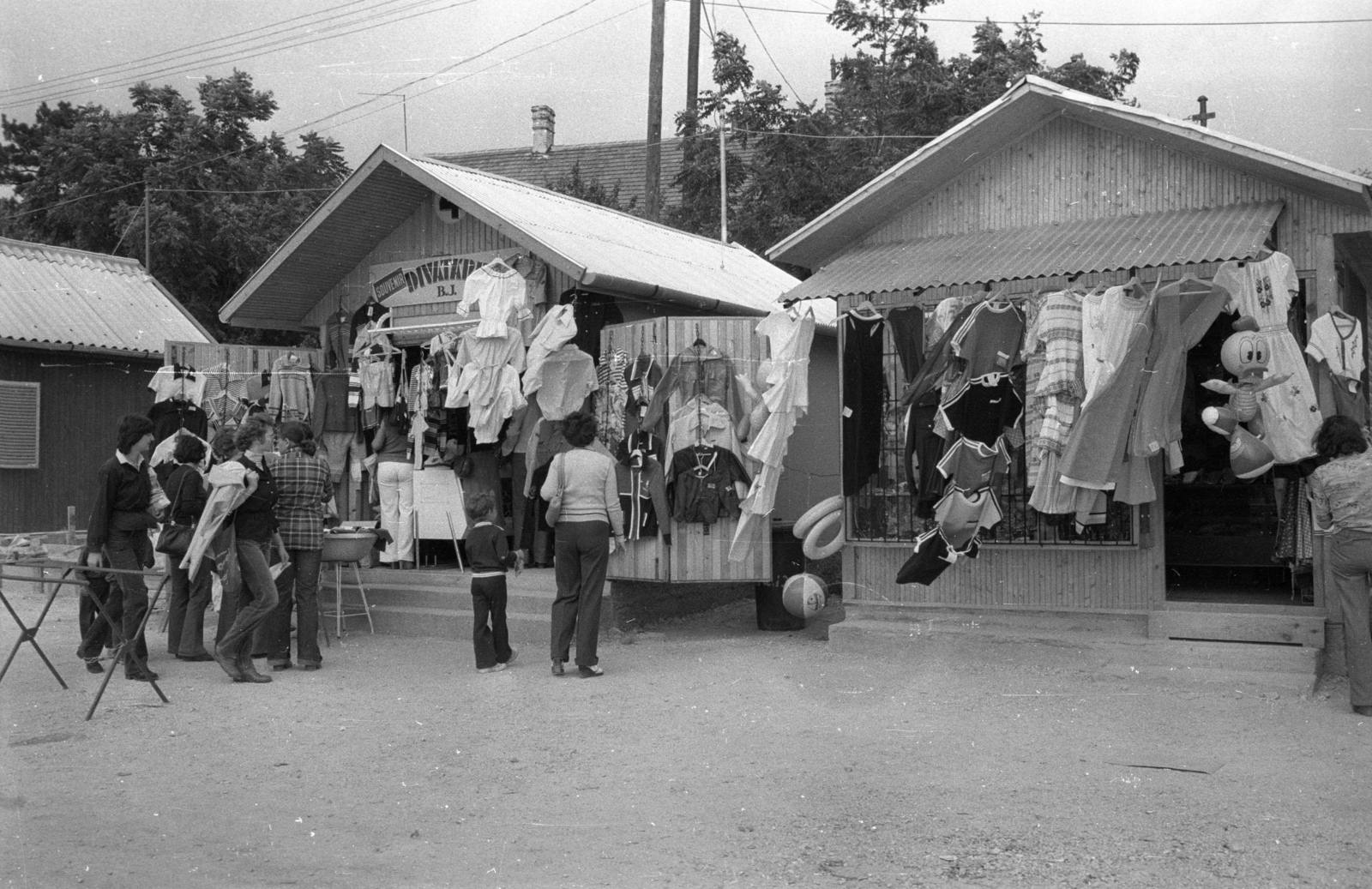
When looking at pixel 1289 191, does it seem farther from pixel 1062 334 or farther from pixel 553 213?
pixel 553 213

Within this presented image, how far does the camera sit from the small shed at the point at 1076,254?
9000 mm

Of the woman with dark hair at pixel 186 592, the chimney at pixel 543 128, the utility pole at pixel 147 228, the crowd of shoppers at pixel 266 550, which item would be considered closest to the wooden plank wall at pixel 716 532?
the crowd of shoppers at pixel 266 550

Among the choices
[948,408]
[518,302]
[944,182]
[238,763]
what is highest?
[944,182]

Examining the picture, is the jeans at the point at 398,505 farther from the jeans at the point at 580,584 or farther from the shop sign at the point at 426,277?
the jeans at the point at 580,584

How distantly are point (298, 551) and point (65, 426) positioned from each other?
10648mm

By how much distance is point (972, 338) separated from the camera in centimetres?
945

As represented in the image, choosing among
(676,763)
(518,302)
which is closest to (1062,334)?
(676,763)

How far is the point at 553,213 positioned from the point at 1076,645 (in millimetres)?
7138

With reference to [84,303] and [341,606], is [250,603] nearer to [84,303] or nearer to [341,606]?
[341,606]

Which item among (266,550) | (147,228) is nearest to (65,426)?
(147,228)

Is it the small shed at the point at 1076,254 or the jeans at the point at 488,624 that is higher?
the small shed at the point at 1076,254

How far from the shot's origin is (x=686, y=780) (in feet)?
21.7

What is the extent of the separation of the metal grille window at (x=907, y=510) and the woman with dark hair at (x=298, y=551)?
438 cm

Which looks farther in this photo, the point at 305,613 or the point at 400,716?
the point at 305,613
